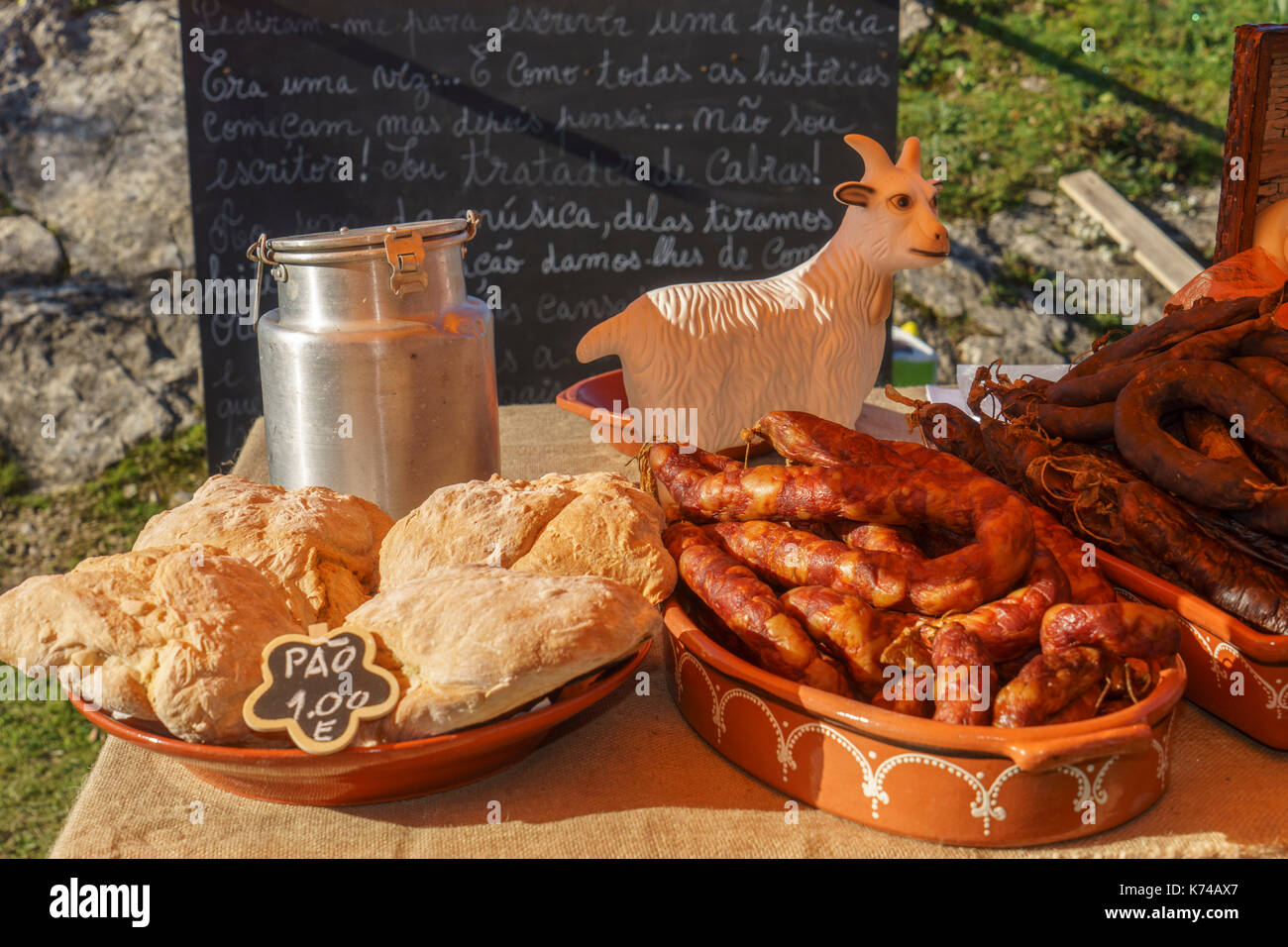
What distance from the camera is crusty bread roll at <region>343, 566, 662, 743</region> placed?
3.61 ft

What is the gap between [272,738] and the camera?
1.13 metres

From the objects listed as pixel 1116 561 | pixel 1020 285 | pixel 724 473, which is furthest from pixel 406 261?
pixel 1020 285

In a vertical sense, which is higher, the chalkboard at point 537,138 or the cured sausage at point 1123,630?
the chalkboard at point 537,138

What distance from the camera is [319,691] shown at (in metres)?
1.10

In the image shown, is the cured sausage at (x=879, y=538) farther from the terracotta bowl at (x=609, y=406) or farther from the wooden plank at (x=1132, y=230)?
the wooden plank at (x=1132, y=230)

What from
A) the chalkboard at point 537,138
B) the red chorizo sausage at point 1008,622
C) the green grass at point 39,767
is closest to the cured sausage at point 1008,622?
the red chorizo sausage at point 1008,622

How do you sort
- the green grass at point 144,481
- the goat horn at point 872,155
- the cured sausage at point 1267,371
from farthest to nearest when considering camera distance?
the green grass at point 144,481
the goat horn at point 872,155
the cured sausage at point 1267,371

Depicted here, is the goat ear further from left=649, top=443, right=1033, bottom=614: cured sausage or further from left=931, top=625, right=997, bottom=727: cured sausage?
left=931, top=625, right=997, bottom=727: cured sausage

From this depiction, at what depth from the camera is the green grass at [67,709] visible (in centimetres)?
343

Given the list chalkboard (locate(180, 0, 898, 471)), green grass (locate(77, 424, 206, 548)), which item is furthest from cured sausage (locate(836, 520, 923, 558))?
green grass (locate(77, 424, 206, 548))

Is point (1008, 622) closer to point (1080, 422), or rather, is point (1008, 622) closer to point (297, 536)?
point (1080, 422)

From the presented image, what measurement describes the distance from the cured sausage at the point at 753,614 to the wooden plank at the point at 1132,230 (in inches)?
177

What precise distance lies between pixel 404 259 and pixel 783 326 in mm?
745

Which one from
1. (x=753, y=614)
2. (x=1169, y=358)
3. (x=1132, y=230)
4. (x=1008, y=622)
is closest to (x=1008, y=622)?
(x=1008, y=622)
